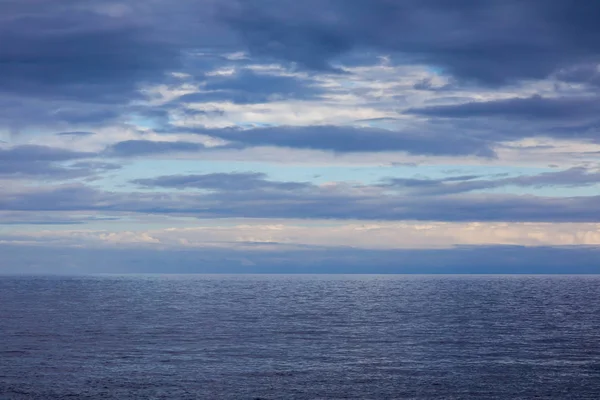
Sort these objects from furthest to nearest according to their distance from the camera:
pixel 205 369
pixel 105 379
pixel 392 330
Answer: pixel 392 330
pixel 205 369
pixel 105 379

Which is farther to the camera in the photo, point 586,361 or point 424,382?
point 586,361

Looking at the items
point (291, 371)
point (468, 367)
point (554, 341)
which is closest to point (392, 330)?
point (554, 341)

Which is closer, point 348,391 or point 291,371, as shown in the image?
point 348,391

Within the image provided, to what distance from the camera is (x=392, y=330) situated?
89000 mm

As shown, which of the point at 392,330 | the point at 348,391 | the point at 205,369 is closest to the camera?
the point at 348,391

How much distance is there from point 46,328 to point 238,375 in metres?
44.4

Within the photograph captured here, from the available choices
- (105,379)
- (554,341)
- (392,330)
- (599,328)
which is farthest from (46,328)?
(599,328)

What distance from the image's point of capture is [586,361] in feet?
207

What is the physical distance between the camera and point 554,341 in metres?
78.2

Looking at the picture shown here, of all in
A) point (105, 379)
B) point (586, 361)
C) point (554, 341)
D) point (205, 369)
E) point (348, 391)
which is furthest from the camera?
point (554, 341)

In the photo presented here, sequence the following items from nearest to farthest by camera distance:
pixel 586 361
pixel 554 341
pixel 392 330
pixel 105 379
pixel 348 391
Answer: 1. pixel 348 391
2. pixel 105 379
3. pixel 586 361
4. pixel 554 341
5. pixel 392 330

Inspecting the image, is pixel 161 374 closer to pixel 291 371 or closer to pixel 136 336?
pixel 291 371

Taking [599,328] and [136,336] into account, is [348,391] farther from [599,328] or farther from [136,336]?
[599,328]

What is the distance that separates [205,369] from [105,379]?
8527 millimetres
